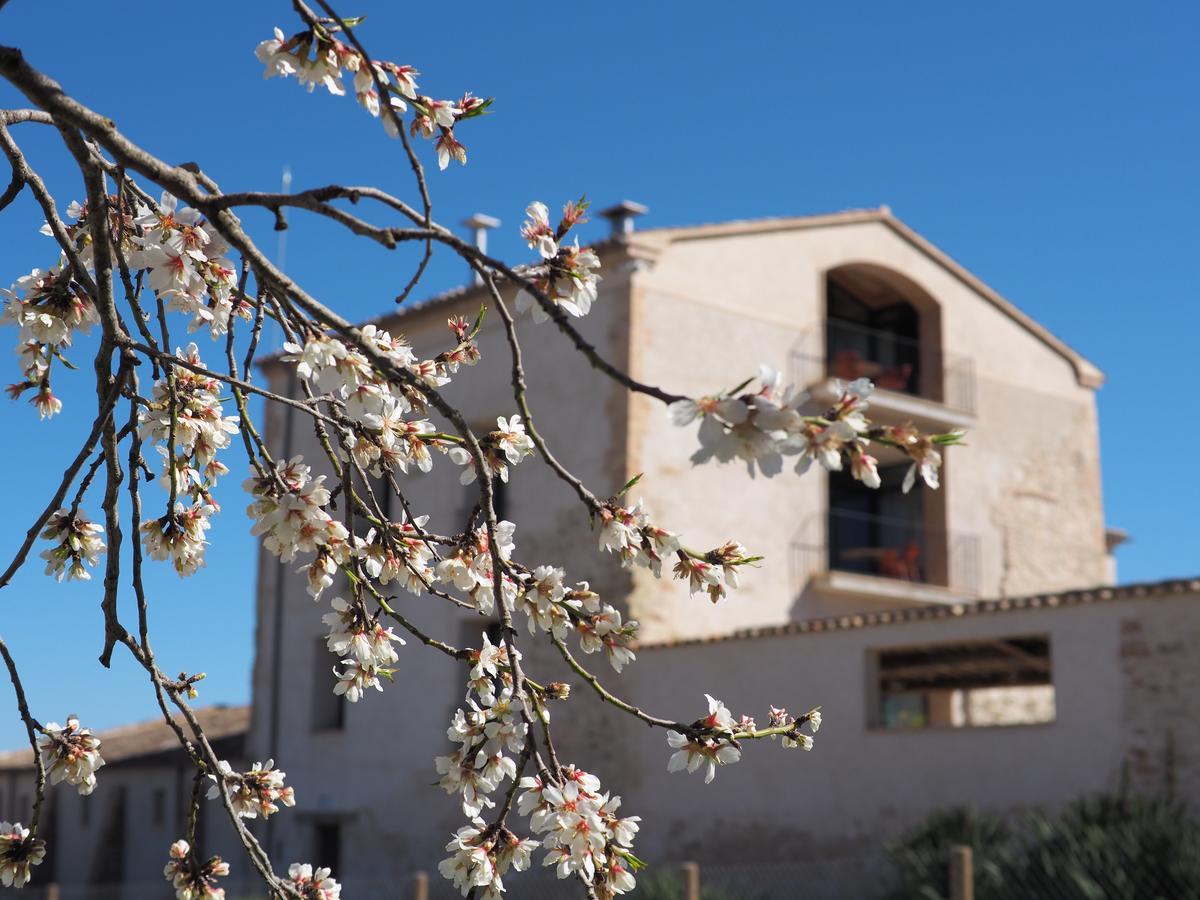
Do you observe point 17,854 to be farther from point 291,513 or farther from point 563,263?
point 563,263

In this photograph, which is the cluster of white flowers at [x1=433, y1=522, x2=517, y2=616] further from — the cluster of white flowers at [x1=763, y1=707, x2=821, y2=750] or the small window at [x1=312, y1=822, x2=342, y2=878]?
the small window at [x1=312, y1=822, x2=342, y2=878]

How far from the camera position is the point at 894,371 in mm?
17516

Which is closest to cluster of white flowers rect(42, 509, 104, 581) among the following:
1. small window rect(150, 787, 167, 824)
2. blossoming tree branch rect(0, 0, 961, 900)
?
blossoming tree branch rect(0, 0, 961, 900)

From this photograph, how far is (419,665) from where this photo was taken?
16281 millimetres

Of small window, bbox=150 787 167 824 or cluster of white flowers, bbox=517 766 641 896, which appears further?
small window, bbox=150 787 167 824


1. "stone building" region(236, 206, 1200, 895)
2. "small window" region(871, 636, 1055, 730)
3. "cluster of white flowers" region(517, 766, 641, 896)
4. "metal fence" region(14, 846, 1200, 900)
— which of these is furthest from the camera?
"small window" region(871, 636, 1055, 730)

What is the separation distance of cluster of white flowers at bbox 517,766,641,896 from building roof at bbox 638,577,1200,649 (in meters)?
8.98

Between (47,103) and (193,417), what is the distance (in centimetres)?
71

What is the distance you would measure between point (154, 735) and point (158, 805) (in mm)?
2306

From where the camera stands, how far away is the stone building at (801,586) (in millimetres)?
11530

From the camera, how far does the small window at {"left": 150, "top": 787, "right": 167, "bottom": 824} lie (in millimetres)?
20562

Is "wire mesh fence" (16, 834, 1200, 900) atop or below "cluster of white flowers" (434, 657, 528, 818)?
below

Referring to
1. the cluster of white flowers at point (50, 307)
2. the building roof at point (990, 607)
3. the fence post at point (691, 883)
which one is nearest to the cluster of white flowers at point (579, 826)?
the cluster of white flowers at point (50, 307)

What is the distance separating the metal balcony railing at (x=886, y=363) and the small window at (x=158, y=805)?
10.9m
